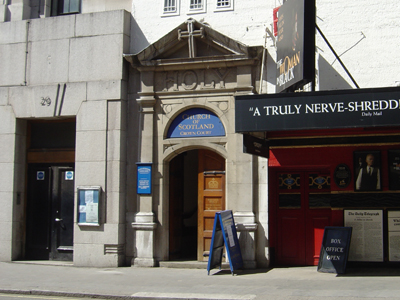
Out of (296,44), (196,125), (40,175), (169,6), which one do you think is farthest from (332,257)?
(40,175)

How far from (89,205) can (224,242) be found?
371cm

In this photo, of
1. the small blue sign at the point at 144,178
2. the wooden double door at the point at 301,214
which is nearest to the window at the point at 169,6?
the small blue sign at the point at 144,178

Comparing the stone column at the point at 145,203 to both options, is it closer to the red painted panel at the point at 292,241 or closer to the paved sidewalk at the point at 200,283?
the paved sidewalk at the point at 200,283

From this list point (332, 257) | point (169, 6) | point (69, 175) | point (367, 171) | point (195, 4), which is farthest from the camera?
point (69, 175)

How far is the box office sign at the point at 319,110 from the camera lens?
367 inches

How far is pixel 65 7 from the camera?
46.2 feet

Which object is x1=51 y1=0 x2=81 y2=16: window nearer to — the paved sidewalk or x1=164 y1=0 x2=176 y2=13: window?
x1=164 y1=0 x2=176 y2=13: window

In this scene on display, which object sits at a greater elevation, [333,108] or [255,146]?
[333,108]

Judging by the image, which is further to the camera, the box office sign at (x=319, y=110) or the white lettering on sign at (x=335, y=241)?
the white lettering on sign at (x=335, y=241)

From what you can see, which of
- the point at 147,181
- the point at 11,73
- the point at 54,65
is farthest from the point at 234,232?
the point at 11,73

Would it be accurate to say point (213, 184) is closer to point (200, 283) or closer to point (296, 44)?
point (200, 283)

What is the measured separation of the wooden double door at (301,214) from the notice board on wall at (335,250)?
105cm

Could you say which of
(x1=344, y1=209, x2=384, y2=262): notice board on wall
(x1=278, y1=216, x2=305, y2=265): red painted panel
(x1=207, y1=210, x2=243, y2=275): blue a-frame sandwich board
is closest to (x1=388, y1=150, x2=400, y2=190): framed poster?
(x1=344, y1=209, x2=384, y2=262): notice board on wall

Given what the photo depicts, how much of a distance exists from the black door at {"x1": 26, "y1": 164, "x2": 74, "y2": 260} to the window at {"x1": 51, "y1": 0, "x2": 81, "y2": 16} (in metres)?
4.25
